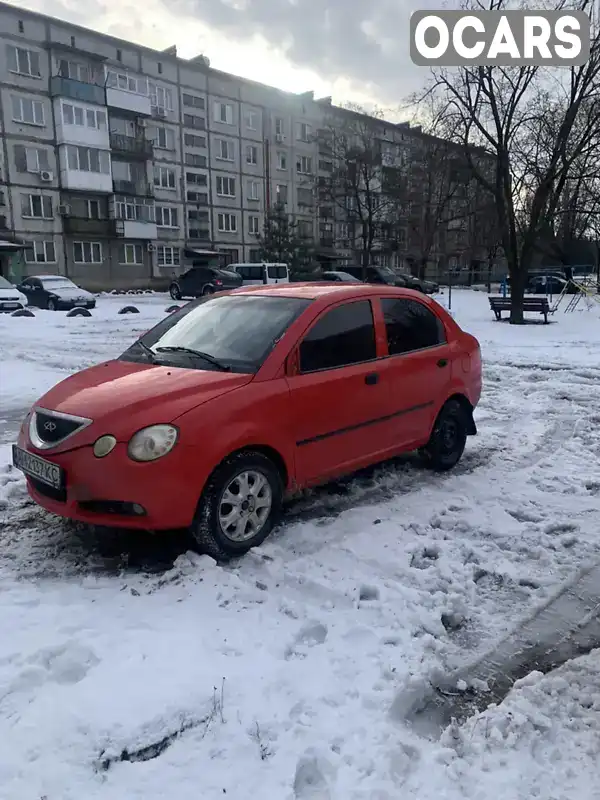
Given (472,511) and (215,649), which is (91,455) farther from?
(472,511)

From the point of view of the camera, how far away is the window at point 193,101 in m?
49.2

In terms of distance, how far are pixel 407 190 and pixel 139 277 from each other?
72.6ft

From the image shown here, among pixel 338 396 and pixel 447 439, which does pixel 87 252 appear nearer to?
pixel 447 439

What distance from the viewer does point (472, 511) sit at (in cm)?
485

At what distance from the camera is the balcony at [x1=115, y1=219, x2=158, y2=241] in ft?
143

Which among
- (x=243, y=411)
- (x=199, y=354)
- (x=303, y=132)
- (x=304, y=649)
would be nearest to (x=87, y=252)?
(x=303, y=132)

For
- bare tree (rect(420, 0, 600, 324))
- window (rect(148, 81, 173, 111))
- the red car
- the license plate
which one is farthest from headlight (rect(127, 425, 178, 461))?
window (rect(148, 81, 173, 111))

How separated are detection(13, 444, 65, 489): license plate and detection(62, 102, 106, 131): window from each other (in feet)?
140

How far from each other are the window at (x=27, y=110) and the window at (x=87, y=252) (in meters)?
7.68

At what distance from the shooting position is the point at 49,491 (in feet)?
12.9

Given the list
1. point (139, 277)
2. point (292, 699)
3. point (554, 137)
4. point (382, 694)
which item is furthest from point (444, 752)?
point (139, 277)

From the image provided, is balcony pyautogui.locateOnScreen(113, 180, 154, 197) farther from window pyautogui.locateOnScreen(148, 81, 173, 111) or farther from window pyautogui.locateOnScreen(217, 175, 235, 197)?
window pyautogui.locateOnScreen(217, 175, 235, 197)

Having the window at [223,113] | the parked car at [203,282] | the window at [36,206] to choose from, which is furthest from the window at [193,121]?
the parked car at [203,282]

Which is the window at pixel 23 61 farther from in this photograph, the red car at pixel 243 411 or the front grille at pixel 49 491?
the front grille at pixel 49 491
